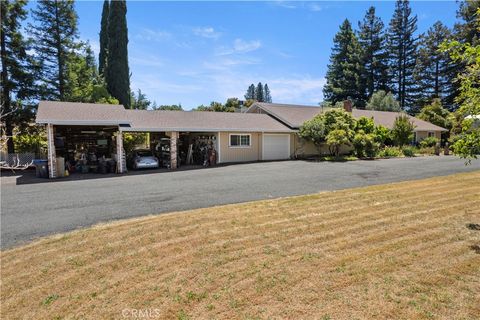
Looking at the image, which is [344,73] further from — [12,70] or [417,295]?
[417,295]

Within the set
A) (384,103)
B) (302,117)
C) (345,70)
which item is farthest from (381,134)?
(345,70)

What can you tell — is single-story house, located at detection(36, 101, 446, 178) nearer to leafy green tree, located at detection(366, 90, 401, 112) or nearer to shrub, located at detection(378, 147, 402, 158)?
shrub, located at detection(378, 147, 402, 158)

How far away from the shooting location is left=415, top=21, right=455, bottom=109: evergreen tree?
43156 mm

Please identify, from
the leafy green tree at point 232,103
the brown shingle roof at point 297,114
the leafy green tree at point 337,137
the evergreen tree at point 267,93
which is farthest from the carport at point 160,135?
the evergreen tree at point 267,93

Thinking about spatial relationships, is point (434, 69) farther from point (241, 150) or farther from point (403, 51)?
point (241, 150)

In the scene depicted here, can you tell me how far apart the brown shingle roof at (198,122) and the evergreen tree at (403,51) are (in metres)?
35.4

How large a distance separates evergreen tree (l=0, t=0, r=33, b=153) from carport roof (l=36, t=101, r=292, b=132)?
18.7ft

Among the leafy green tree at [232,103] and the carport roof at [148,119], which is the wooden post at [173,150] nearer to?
the carport roof at [148,119]

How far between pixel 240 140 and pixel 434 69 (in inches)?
1617

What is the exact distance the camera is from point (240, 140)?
69.2 feet

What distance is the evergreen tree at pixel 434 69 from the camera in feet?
142

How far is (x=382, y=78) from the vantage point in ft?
159

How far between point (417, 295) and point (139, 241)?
4601 millimetres

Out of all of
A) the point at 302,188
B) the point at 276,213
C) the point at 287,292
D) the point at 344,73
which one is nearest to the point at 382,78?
the point at 344,73
